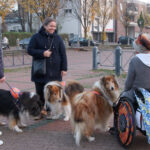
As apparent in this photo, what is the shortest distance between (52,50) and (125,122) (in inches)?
94.9

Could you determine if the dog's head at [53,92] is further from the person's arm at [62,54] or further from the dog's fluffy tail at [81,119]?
the dog's fluffy tail at [81,119]

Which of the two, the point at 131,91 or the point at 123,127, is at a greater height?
the point at 131,91

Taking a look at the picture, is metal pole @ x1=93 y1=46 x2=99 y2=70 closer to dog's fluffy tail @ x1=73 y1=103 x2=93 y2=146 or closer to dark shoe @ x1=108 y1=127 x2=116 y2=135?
dark shoe @ x1=108 y1=127 x2=116 y2=135

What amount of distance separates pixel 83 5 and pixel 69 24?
11.8m

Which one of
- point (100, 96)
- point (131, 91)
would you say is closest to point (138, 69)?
point (131, 91)

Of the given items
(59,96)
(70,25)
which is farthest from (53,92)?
(70,25)

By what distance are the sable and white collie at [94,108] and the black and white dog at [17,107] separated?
3.29ft

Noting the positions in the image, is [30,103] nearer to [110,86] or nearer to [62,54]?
[62,54]

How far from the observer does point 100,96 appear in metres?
4.09

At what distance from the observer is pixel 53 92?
4.70 metres

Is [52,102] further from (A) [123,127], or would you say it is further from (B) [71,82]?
(A) [123,127]

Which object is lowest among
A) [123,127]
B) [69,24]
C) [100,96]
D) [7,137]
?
[7,137]

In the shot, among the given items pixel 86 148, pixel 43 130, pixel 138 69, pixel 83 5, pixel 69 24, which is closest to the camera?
pixel 138 69

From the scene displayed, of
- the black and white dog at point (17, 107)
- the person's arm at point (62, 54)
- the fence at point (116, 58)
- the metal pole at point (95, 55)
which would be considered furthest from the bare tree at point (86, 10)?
the black and white dog at point (17, 107)
